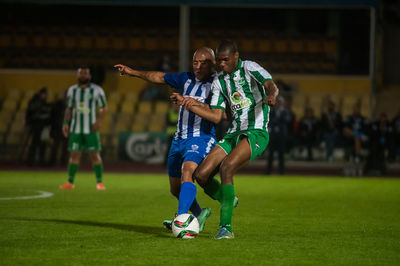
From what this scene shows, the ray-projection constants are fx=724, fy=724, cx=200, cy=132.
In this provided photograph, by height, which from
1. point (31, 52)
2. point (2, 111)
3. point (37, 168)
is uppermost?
point (31, 52)

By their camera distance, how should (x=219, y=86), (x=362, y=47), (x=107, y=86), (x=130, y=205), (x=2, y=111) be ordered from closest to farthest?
(x=219, y=86) < (x=130, y=205) < (x=2, y=111) < (x=107, y=86) < (x=362, y=47)

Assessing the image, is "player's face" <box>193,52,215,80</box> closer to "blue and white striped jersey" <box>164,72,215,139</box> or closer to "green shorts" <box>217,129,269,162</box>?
"blue and white striped jersey" <box>164,72,215,139</box>

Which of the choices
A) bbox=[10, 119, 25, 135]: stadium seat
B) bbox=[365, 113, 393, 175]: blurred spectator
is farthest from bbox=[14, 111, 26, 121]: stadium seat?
bbox=[365, 113, 393, 175]: blurred spectator

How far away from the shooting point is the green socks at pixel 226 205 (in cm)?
652

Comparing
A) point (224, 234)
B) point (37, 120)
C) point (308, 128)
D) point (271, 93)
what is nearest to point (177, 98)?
point (271, 93)

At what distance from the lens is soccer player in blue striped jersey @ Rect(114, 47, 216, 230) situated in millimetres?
7059

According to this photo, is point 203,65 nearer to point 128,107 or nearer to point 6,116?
point 128,107

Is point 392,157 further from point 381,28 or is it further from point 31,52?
point 31,52

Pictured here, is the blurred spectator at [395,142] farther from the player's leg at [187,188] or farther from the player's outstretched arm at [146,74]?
the player's leg at [187,188]

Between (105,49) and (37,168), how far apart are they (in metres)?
9.06

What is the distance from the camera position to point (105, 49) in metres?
27.0

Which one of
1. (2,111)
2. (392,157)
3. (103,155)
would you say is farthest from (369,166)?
(2,111)

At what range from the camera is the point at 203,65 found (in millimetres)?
7113

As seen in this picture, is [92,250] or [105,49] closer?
[92,250]
